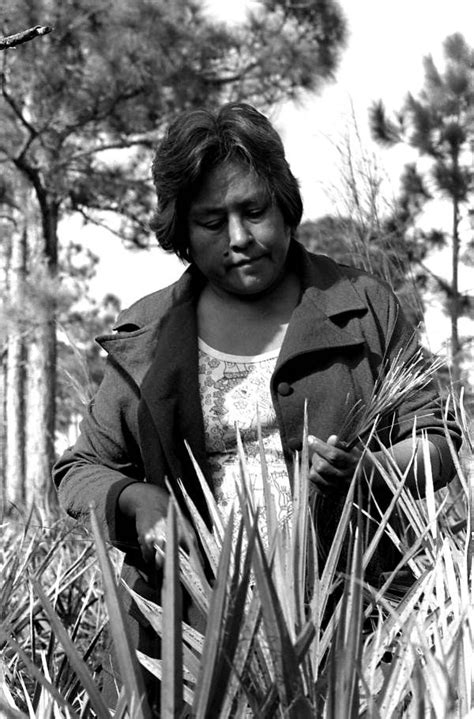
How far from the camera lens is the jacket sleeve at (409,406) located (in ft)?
4.58

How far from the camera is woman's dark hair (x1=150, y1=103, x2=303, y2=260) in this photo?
61.7 inches

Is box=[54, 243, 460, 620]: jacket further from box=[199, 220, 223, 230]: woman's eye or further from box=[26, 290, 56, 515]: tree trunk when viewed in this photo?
box=[26, 290, 56, 515]: tree trunk

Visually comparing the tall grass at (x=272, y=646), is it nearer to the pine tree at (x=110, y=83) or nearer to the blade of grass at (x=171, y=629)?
the blade of grass at (x=171, y=629)

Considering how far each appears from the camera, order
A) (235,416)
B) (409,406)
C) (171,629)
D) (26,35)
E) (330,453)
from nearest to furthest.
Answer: (171,629) → (26,35) → (330,453) → (409,406) → (235,416)

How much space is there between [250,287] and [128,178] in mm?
9834

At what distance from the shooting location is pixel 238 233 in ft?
4.94

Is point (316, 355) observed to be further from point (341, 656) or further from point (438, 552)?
point (341, 656)

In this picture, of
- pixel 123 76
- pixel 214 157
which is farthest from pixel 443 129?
pixel 214 157

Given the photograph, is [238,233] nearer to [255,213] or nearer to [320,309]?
[255,213]

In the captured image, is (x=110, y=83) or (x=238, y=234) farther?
(x=110, y=83)

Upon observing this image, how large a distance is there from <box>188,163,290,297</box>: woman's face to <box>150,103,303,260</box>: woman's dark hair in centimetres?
2

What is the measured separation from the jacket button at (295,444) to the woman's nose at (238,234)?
286 millimetres

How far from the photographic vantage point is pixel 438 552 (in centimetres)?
113

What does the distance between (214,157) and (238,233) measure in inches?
5.7
